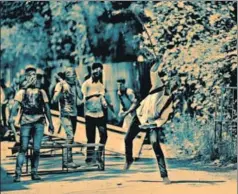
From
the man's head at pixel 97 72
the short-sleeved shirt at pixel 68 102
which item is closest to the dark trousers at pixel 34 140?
the short-sleeved shirt at pixel 68 102

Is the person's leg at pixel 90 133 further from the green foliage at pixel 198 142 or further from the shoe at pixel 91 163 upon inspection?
the green foliage at pixel 198 142

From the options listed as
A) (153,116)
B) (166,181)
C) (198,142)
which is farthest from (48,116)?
(198,142)

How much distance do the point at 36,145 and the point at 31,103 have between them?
33cm

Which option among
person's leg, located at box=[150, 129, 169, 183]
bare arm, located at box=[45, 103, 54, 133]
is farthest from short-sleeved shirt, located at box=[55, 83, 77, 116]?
person's leg, located at box=[150, 129, 169, 183]

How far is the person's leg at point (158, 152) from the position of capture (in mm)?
3725

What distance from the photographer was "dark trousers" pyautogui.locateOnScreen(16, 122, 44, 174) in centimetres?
373

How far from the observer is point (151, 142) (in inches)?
148

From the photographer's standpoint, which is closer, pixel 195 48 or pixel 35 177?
pixel 35 177

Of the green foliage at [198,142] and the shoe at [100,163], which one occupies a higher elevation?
the green foliage at [198,142]

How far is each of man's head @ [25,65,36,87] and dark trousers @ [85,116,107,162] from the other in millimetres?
502

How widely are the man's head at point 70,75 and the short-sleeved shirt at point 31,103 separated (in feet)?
0.72

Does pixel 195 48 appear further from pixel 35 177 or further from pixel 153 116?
pixel 35 177

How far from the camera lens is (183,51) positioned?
12.6ft

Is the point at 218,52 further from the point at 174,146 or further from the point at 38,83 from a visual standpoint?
the point at 38,83
